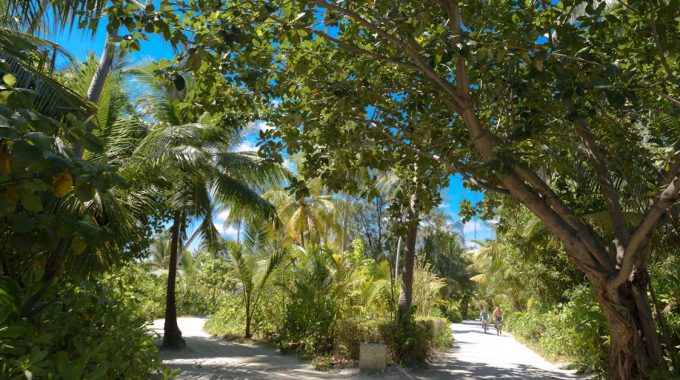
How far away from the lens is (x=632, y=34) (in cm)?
561

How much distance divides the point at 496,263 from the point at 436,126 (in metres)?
19.2

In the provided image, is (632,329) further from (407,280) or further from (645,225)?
(407,280)

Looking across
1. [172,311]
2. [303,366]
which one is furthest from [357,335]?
[172,311]

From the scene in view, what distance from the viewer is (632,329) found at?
5.56 m

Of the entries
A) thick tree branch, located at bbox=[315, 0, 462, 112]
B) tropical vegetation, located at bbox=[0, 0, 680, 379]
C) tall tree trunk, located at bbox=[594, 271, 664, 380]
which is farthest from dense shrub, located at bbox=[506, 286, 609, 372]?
thick tree branch, located at bbox=[315, 0, 462, 112]

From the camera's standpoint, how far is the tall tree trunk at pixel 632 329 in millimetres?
5523

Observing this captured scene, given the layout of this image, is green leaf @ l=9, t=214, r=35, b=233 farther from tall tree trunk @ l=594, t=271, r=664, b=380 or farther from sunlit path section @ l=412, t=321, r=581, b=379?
sunlit path section @ l=412, t=321, r=581, b=379

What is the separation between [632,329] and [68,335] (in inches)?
222

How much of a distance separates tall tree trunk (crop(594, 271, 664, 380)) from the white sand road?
4.46 metres

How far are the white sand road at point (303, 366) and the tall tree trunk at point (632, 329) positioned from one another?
14.6 ft

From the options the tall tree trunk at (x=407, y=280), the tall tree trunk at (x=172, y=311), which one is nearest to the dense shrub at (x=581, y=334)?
the tall tree trunk at (x=407, y=280)

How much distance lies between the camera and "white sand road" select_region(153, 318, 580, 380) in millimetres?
9516

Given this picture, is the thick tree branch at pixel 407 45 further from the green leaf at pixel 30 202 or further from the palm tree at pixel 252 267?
the palm tree at pixel 252 267

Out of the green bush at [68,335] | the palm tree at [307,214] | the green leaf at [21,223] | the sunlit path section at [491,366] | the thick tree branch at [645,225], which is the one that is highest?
the palm tree at [307,214]
